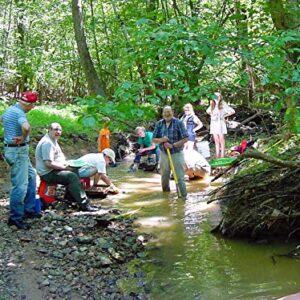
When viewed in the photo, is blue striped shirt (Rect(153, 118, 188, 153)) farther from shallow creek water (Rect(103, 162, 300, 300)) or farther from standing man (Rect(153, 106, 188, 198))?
shallow creek water (Rect(103, 162, 300, 300))

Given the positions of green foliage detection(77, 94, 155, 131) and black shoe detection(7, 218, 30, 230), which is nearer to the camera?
green foliage detection(77, 94, 155, 131)

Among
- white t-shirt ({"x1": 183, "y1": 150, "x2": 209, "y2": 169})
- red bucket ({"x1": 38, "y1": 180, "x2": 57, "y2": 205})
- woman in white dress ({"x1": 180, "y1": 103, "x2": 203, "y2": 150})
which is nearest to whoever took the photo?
red bucket ({"x1": 38, "y1": 180, "x2": 57, "y2": 205})

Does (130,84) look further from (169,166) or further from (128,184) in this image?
(128,184)

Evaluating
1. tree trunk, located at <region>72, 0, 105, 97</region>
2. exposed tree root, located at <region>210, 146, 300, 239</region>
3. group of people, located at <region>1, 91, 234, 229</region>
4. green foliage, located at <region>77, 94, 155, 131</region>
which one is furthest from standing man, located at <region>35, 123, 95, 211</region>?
tree trunk, located at <region>72, 0, 105, 97</region>

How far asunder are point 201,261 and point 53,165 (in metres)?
3.17

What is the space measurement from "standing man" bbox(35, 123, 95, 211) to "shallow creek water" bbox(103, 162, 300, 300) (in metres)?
1.12

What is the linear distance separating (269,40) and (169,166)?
4.82 m

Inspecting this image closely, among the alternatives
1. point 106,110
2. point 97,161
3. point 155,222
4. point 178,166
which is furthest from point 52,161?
point 106,110

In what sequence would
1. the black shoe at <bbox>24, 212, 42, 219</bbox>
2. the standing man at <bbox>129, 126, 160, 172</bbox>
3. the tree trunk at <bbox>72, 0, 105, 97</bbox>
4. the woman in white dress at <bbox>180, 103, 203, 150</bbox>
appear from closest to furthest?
Result: the black shoe at <bbox>24, 212, 42, 219</bbox>, the woman in white dress at <bbox>180, 103, 203, 150</bbox>, the standing man at <bbox>129, 126, 160, 172</bbox>, the tree trunk at <bbox>72, 0, 105, 97</bbox>

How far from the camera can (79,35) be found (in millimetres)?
18031

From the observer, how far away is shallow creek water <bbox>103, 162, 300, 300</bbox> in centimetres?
533

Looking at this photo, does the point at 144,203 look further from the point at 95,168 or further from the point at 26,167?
the point at 26,167

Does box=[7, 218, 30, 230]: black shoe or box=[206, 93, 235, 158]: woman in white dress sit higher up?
box=[206, 93, 235, 158]: woman in white dress

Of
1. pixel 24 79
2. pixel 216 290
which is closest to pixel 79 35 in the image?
pixel 24 79
